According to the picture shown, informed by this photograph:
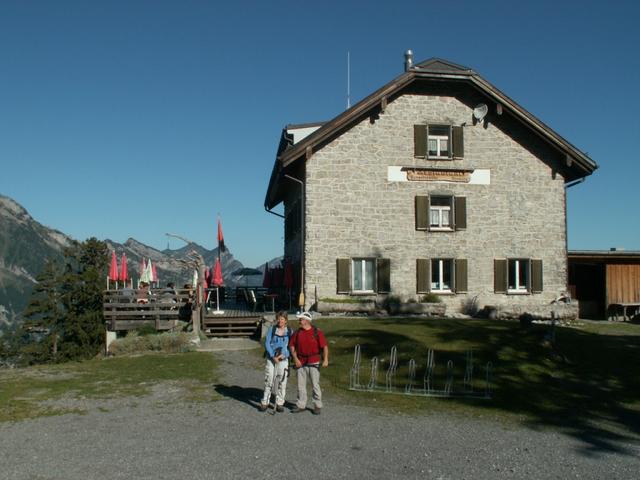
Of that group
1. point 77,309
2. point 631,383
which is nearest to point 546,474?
point 631,383

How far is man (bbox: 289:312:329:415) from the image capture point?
404 inches

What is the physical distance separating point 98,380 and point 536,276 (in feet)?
55.0

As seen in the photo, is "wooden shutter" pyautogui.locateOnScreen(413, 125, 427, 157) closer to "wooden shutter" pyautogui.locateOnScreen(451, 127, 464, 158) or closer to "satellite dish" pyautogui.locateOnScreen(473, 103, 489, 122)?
"wooden shutter" pyautogui.locateOnScreen(451, 127, 464, 158)

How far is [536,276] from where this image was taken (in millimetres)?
24578

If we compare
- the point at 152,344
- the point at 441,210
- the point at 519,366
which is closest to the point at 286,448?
the point at 519,366

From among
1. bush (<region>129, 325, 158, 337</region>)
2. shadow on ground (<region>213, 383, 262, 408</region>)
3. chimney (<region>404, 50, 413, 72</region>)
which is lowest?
shadow on ground (<region>213, 383, 262, 408</region>)

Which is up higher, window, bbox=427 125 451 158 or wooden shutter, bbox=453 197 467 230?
window, bbox=427 125 451 158

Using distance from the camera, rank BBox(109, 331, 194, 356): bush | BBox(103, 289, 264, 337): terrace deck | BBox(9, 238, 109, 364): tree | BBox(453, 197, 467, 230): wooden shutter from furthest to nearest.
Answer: BBox(9, 238, 109, 364): tree, BBox(453, 197, 467, 230): wooden shutter, BBox(103, 289, 264, 337): terrace deck, BBox(109, 331, 194, 356): bush

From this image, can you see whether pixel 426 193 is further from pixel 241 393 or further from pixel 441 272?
pixel 241 393

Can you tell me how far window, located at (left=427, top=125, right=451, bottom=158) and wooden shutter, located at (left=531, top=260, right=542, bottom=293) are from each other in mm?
5198

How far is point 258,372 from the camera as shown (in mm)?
14695

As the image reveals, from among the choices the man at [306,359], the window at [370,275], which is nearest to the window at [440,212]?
the window at [370,275]

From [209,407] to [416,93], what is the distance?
16.8m

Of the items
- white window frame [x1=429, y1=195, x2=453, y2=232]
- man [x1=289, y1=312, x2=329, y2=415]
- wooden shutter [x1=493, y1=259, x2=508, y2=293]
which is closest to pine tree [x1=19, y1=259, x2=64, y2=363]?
white window frame [x1=429, y1=195, x2=453, y2=232]
